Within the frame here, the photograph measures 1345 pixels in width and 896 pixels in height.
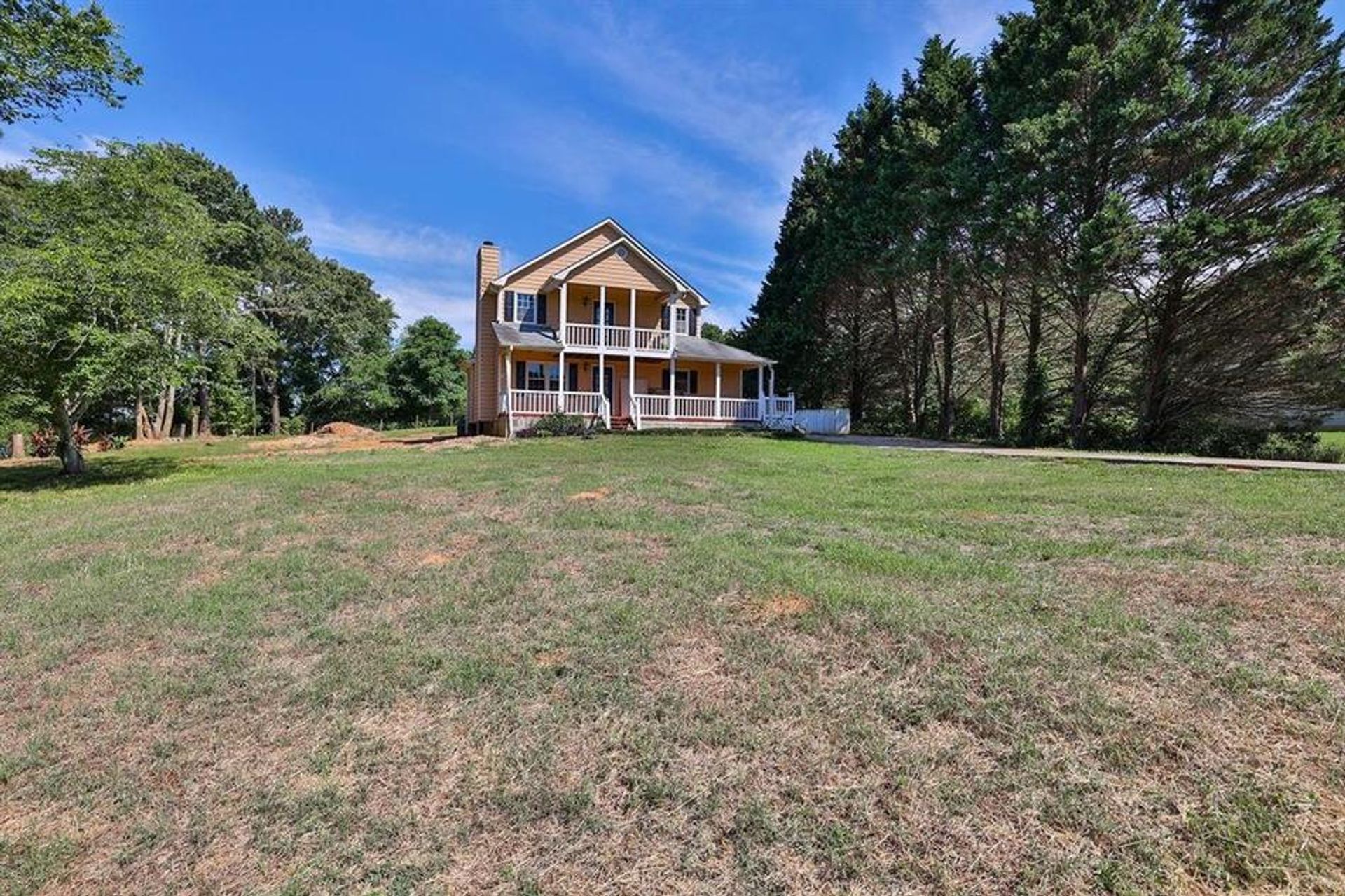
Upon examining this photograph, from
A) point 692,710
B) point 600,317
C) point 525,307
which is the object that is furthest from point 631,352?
point 692,710

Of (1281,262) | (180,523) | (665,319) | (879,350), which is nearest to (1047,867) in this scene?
(180,523)

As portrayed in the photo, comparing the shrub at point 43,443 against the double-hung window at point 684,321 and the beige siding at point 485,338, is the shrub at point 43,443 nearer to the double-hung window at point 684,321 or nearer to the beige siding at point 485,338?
the beige siding at point 485,338

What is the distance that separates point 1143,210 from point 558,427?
16.7 m

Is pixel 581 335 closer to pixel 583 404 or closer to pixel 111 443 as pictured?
pixel 583 404

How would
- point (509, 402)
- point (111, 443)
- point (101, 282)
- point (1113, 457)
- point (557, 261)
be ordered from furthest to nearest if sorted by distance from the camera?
point (111, 443) < point (557, 261) < point (509, 402) < point (1113, 457) < point (101, 282)

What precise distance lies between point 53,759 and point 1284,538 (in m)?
8.38

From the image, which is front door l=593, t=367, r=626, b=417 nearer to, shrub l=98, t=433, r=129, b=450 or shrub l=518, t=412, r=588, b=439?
shrub l=518, t=412, r=588, b=439

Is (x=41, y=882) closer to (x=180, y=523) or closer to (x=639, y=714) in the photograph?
(x=639, y=714)

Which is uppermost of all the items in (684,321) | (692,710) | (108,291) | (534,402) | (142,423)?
(684,321)

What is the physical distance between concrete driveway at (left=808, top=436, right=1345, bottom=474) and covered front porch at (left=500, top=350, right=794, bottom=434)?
4981 millimetres

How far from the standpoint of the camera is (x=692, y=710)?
2.93 m

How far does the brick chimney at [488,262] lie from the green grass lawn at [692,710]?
18207mm

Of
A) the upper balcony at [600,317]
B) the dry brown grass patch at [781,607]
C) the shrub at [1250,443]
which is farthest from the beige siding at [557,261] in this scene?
the dry brown grass patch at [781,607]

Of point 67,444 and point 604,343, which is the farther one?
point 604,343
